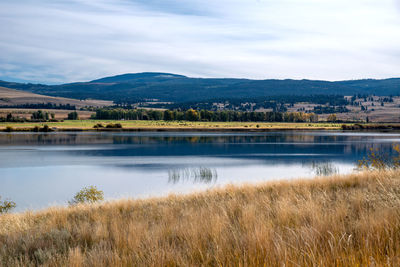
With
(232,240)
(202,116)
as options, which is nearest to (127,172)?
(232,240)

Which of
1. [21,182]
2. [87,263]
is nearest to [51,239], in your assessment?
[87,263]

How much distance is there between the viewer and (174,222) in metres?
7.95

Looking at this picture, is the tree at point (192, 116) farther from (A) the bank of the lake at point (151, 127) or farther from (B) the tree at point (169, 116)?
(A) the bank of the lake at point (151, 127)

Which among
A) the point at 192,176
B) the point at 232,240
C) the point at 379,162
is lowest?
the point at 192,176

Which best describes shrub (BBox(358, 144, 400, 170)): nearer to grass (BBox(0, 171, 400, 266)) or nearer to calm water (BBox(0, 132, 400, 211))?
calm water (BBox(0, 132, 400, 211))

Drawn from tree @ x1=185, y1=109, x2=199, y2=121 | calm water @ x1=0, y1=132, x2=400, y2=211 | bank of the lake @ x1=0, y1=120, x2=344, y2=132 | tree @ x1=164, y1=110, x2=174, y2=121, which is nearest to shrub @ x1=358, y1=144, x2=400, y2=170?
calm water @ x1=0, y1=132, x2=400, y2=211

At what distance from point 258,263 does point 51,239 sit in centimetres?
447

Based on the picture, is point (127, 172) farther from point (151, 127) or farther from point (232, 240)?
point (151, 127)

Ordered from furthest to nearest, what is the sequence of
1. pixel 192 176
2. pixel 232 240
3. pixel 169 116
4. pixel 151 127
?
1. pixel 169 116
2. pixel 151 127
3. pixel 192 176
4. pixel 232 240

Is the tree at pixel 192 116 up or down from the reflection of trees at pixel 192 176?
up

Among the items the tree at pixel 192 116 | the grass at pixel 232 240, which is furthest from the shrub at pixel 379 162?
the tree at pixel 192 116

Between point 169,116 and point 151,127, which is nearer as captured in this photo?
point 151,127

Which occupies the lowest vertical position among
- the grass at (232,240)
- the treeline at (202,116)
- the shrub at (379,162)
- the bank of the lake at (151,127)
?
the bank of the lake at (151,127)

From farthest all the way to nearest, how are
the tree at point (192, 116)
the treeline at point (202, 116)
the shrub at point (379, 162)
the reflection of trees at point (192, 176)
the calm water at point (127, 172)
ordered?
the treeline at point (202, 116) → the tree at point (192, 116) → the reflection of trees at point (192, 176) → the calm water at point (127, 172) → the shrub at point (379, 162)
